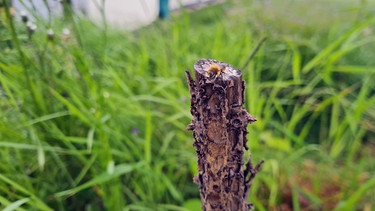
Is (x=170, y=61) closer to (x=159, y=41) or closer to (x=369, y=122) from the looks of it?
(x=159, y=41)

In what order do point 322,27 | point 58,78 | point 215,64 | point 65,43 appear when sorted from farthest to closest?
point 322,27, point 65,43, point 58,78, point 215,64

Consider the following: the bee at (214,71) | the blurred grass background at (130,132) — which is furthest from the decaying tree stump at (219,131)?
the blurred grass background at (130,132)

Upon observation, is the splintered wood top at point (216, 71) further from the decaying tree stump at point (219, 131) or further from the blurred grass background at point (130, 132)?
the blurred grass background at point (130, 132)

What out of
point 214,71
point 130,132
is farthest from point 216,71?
point 130,132

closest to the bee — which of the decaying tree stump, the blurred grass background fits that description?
the decaying tree stump

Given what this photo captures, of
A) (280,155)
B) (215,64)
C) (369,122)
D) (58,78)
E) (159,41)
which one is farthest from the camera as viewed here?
(159,41)

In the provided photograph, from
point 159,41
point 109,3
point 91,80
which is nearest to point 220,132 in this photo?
point 91,80

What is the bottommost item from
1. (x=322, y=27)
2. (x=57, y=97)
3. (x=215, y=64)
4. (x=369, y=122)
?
(x=369, y=122)

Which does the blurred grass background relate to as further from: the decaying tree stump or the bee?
the bee
